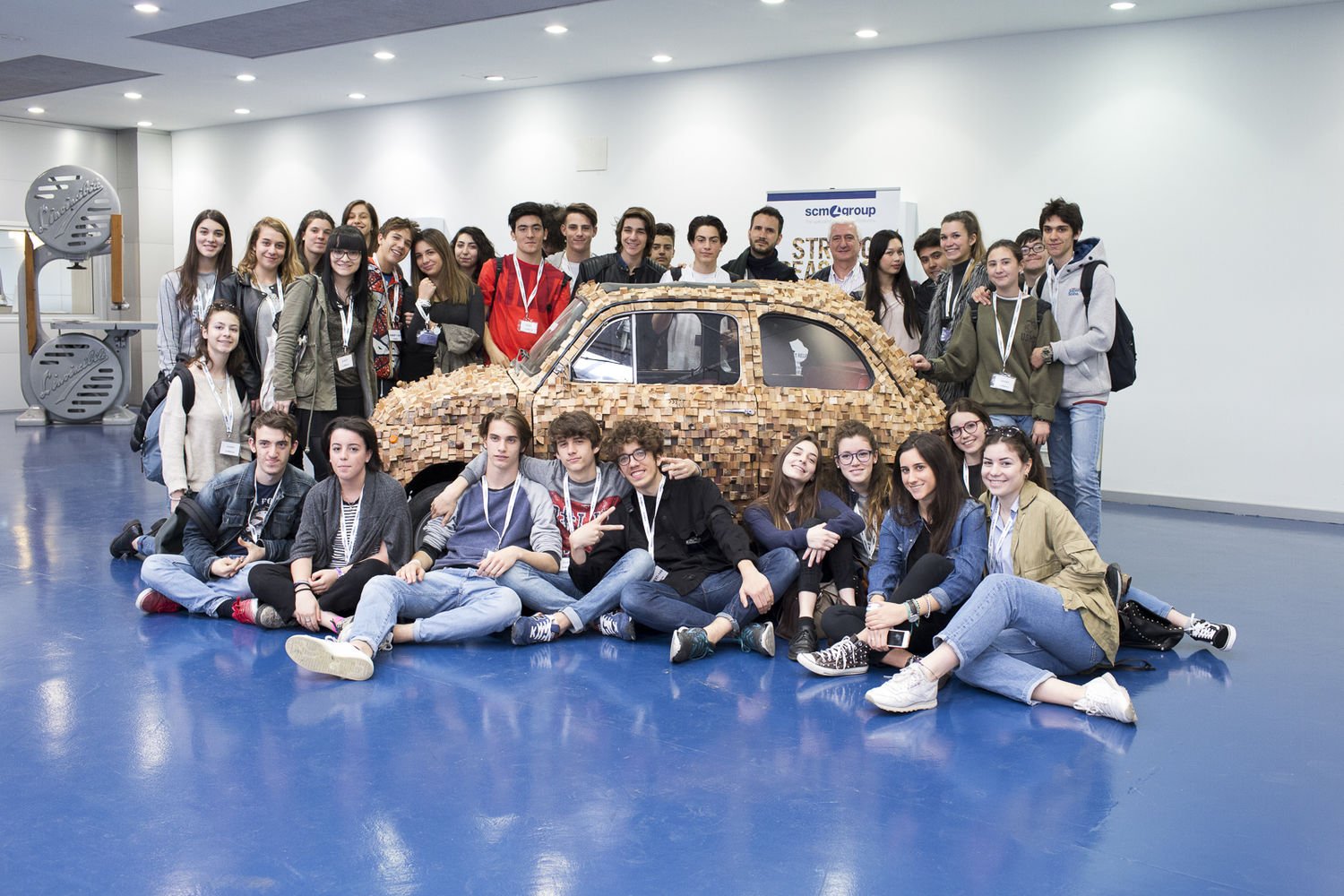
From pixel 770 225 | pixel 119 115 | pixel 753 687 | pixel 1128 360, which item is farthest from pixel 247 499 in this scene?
pixel 119 115

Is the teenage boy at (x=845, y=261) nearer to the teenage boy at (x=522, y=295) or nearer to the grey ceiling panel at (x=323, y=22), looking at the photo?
the teenage boy at (x=522, y=295)

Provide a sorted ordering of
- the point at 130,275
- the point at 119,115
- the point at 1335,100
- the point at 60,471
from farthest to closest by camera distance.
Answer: the point at 130,275 < the point at 119,115 < the point at 60,471 < the point at 1335,100

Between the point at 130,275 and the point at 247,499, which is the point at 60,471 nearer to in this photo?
the point at 247,499

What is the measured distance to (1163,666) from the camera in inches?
198

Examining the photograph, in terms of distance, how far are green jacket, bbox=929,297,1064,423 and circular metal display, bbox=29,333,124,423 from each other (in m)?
11.4

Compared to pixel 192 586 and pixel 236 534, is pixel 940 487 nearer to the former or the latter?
pixel 236 534

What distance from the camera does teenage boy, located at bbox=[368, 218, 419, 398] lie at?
272 inches

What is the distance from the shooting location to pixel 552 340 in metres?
6.05

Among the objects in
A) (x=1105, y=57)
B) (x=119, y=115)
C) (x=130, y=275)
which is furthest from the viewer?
(x=130, y=275)

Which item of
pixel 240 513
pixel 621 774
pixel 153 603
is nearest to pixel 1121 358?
pixel 621 774

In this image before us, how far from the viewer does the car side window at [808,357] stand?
5883 millimetres

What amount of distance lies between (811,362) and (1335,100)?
5.24 m

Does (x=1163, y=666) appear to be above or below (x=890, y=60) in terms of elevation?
below

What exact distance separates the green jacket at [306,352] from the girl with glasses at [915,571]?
3.09m
